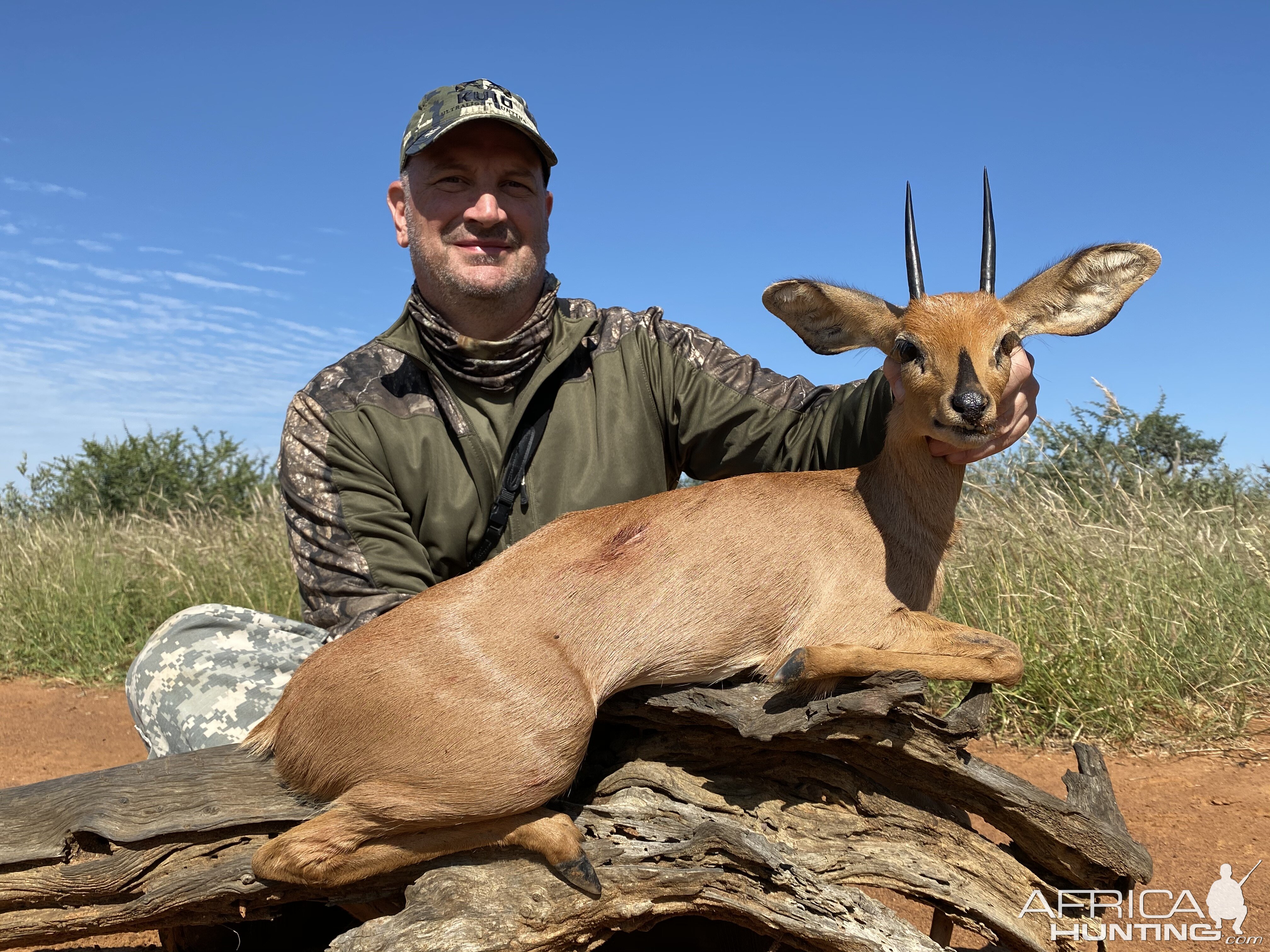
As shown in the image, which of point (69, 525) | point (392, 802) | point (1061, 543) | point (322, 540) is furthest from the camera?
point (69, 525)

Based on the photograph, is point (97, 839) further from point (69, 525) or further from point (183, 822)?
point (69, 525)

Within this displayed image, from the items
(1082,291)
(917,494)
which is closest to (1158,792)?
(917,494)

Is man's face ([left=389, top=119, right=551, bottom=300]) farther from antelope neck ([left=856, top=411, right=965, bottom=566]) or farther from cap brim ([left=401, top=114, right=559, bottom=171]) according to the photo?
antelope neck ([left=856, top=411, right=965, bottom=566])

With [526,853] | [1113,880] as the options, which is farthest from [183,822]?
[1113,880]

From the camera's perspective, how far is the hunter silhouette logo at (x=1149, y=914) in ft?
11.8

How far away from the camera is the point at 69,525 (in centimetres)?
1274

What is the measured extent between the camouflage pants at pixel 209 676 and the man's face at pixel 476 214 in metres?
2.06

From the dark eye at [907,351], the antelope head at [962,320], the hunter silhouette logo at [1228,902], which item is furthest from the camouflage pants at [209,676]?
the hunter silhouette logo at [1228,902]

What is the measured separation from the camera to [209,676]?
16.2 ft

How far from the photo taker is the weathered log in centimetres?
336

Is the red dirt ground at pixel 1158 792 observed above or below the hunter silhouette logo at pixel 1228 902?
above

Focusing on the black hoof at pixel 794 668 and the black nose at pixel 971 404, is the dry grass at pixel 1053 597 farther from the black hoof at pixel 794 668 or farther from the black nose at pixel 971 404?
the black hoof at pixel 794 668

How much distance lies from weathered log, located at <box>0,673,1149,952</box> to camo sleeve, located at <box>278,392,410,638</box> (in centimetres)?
95

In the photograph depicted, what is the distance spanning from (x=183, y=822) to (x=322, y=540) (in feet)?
5.13
